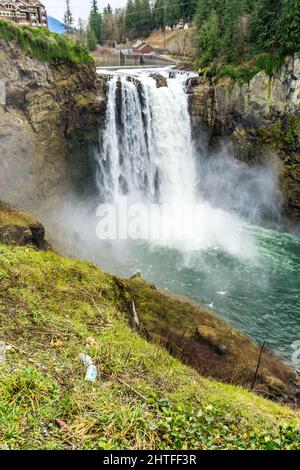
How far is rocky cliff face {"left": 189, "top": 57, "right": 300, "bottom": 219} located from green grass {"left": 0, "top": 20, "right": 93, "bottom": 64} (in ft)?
29.8

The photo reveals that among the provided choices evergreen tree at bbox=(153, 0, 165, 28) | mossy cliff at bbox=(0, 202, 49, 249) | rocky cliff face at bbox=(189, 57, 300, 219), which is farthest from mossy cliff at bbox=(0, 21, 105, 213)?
evergreen tree at bbox=(153, 0, 165, 28)

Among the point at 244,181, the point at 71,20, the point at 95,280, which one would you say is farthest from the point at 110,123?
the point at 71,20

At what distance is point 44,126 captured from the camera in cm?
2061

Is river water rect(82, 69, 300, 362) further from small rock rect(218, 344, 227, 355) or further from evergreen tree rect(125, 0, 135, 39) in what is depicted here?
evergreen tree rect(125, 0, 135, 39)

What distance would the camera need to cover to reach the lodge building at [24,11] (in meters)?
22.3

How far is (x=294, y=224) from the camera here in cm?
2383

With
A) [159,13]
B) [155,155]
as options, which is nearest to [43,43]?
[155,155]

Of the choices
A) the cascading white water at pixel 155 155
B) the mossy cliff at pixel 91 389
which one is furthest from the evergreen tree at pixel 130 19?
the mossy cliff at pixel 91 389

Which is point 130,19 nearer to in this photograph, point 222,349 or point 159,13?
point 159,13

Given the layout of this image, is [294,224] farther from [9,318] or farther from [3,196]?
[9,318]

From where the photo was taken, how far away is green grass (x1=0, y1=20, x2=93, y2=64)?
1852 centimetres

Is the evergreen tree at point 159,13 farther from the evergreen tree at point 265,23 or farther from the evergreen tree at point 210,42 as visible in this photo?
the evergreen tree at point 265,23

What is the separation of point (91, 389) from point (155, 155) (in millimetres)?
22730

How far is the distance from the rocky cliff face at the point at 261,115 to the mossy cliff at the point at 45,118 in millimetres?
8490
